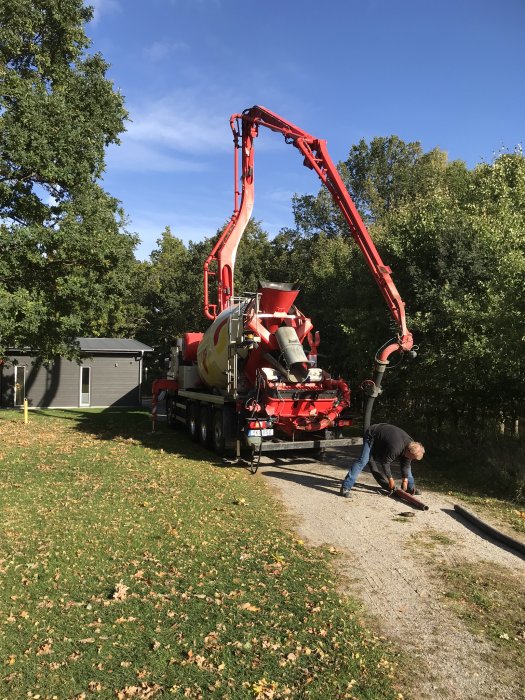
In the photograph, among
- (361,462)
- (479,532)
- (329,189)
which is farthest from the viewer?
(329,189)

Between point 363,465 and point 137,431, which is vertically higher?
point 363,465

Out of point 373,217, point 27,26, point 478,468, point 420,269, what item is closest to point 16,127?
point 27,26

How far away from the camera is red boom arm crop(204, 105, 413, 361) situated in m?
10.8

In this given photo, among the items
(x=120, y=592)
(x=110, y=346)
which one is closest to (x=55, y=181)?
(x=110, y=346)

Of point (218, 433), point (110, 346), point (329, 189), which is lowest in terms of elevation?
point (218, 433)

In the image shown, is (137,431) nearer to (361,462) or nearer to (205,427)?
(205,427)

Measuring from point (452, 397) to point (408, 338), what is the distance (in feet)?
13.4

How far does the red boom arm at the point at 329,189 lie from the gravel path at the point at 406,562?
283cm

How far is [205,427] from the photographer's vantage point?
14.2 metres

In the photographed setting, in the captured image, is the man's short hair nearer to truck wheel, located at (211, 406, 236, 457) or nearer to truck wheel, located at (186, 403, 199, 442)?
truck wheel, located at (211, 406, 236, 457)

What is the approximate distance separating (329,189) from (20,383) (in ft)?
68.3

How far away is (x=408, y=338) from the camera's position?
10391 millimetres

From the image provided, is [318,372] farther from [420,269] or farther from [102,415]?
[102,415]

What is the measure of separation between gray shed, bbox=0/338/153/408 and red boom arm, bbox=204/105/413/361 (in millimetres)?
12854
